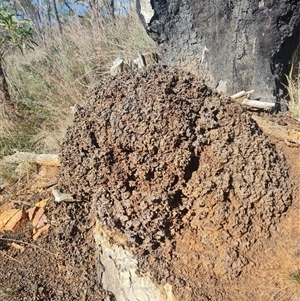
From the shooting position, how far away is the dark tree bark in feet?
10.5

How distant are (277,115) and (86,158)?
5.13 feet

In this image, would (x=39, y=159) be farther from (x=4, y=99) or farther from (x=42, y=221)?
(x=4, y=99)

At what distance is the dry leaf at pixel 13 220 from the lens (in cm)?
252

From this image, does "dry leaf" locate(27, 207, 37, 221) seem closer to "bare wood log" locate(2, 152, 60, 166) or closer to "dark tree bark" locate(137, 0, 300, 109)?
"bare wood log" locate(2, 152, 60, 166)

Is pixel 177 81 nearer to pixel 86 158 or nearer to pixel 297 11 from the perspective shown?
pixel 86 158

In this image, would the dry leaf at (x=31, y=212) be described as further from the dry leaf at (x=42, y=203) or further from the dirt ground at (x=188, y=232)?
the dirt ground at (x=188, y=232)

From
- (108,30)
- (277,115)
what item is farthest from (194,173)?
(108,30)

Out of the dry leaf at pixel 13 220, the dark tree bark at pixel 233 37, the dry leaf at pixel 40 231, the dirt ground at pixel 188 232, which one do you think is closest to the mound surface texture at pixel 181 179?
the dirt ground at pixel 188 232

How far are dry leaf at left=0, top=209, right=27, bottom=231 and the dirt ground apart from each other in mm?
342

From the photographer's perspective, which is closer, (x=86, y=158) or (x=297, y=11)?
(x=86, y=158)

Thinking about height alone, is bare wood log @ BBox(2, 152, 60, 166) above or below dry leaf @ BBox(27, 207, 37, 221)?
above

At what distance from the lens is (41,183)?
286cm

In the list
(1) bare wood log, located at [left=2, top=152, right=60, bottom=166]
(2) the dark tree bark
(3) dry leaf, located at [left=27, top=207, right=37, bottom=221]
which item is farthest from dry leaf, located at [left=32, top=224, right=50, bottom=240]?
(2) the dark tree bark

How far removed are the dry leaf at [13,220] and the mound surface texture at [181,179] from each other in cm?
85
